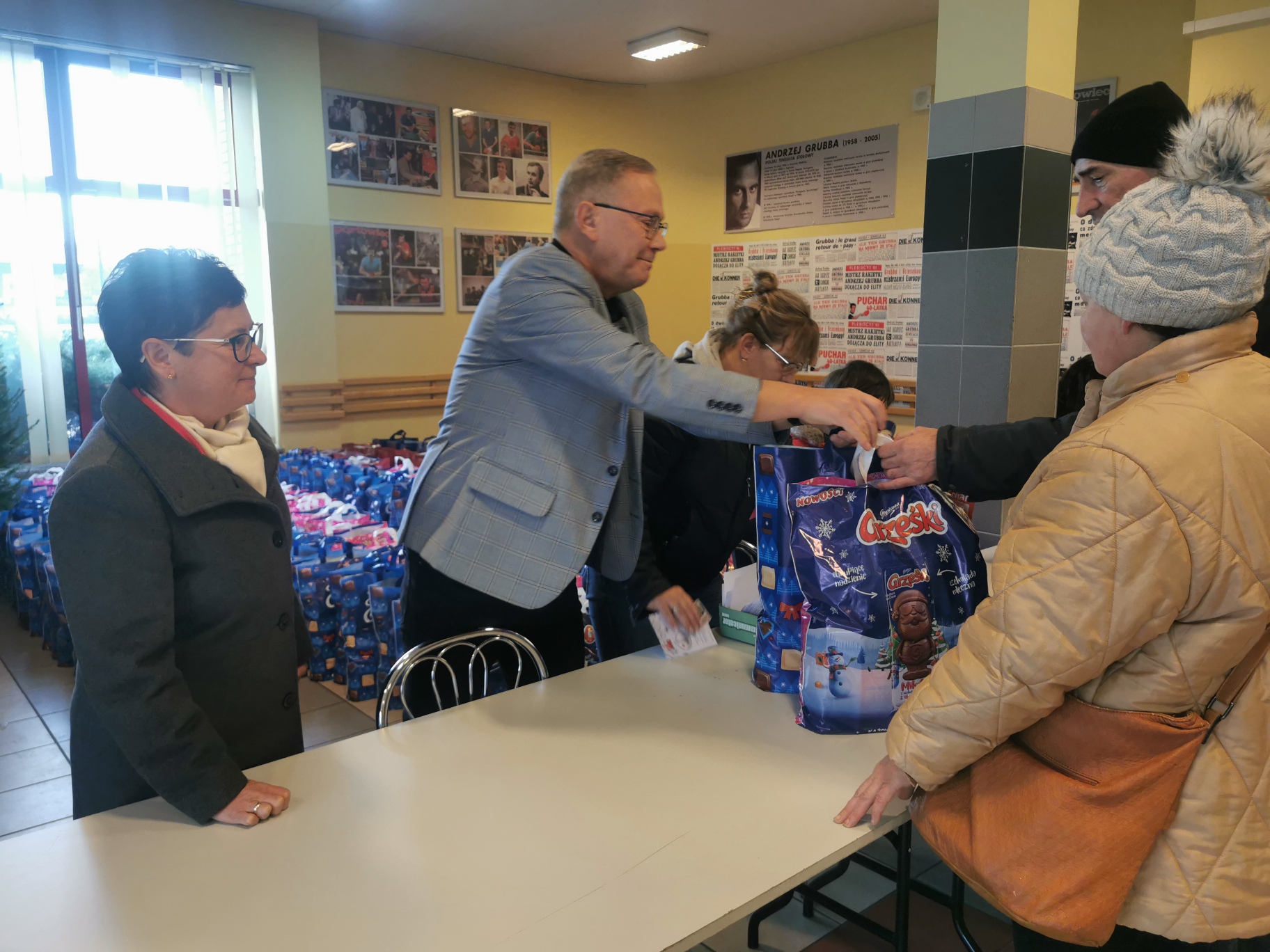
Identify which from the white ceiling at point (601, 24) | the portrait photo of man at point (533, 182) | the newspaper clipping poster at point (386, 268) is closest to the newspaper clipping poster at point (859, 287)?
the white ceiling at point (601, 24)

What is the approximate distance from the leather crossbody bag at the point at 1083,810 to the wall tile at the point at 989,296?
215cm

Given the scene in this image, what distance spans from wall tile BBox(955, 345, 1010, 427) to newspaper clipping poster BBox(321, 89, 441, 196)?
461 cm

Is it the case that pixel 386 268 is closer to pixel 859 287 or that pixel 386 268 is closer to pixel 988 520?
pixel 859 287

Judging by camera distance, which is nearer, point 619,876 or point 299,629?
point 619,876

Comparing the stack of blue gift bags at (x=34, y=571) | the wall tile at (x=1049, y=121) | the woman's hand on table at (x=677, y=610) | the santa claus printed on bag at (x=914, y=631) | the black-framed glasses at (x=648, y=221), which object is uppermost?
the wall tile at (x=1049, y=121)

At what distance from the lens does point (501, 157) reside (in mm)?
6863

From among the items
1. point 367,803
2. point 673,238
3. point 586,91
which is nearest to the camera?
point 367,803

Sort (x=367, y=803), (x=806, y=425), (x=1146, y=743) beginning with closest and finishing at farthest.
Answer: (x=1146, y=743), (x=367, y=803), (x=806, y=425)

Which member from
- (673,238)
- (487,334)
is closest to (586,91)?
(673,238)

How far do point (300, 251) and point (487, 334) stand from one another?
4.62 meters

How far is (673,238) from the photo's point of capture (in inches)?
304

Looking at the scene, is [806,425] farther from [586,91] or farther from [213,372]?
[586,91]

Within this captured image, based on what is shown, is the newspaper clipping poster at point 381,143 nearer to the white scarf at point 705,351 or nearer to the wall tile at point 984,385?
the white scarf at point 705,351

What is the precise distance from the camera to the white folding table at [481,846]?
3.49 ft
